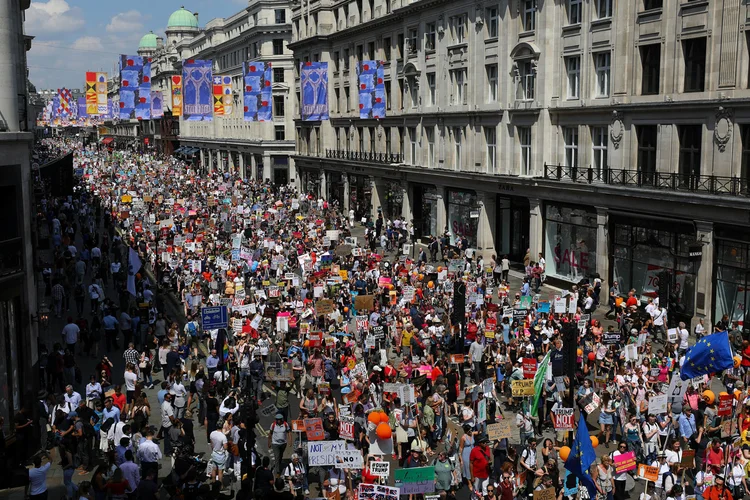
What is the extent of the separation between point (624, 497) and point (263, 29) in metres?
83.5

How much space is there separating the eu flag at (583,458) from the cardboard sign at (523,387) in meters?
5.37

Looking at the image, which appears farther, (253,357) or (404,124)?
(404,124)

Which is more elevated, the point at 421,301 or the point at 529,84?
the point at 529,84

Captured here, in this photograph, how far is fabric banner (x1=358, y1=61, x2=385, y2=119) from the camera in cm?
4994

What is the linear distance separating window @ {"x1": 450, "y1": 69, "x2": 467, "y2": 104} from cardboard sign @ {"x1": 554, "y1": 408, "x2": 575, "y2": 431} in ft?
105

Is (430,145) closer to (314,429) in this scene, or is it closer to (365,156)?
(365,156)

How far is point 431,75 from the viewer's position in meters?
52.2

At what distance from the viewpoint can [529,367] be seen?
20750mm

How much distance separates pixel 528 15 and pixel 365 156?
2445cm

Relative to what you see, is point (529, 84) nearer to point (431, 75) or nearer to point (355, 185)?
point (431, 75)

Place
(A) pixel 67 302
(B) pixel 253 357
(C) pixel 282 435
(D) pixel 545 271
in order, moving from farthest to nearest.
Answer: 1. (D) pixel 545 271
2. (A) pixel 67 302
3. (B) pixel 253 357
4. (C) pixel 282 435

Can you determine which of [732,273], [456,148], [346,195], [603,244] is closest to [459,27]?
[456,148]

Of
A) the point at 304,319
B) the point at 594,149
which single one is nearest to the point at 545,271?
the point at 594,149

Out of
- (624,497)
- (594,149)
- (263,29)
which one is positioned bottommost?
(624,497)
